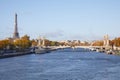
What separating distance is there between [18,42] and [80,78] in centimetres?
6641

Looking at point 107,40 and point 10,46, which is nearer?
point 10,46

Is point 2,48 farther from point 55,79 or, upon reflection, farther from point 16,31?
point 55,79

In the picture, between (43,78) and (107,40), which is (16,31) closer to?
(107,40)

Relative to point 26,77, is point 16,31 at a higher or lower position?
higher

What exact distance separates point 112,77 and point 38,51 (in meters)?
62.3

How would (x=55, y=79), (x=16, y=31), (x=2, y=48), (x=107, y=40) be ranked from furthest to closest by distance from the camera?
(x=107, y=40) → (x=16, y=31) → (x=2, y=48) → (x=55, y=79)

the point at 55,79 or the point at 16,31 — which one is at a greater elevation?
the point at 16,31

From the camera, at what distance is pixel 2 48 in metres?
76.2

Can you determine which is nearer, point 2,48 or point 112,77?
point 112,77

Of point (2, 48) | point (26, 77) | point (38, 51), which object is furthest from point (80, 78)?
point (38, 51)

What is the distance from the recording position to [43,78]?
27922 mm

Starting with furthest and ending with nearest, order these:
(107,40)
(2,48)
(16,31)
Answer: (107,40) < (16,31) < (2,48)

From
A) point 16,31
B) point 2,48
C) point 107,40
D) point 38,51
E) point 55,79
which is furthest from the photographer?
point 107,40

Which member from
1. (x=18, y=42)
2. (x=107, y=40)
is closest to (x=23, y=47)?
(x=18, y=42)
